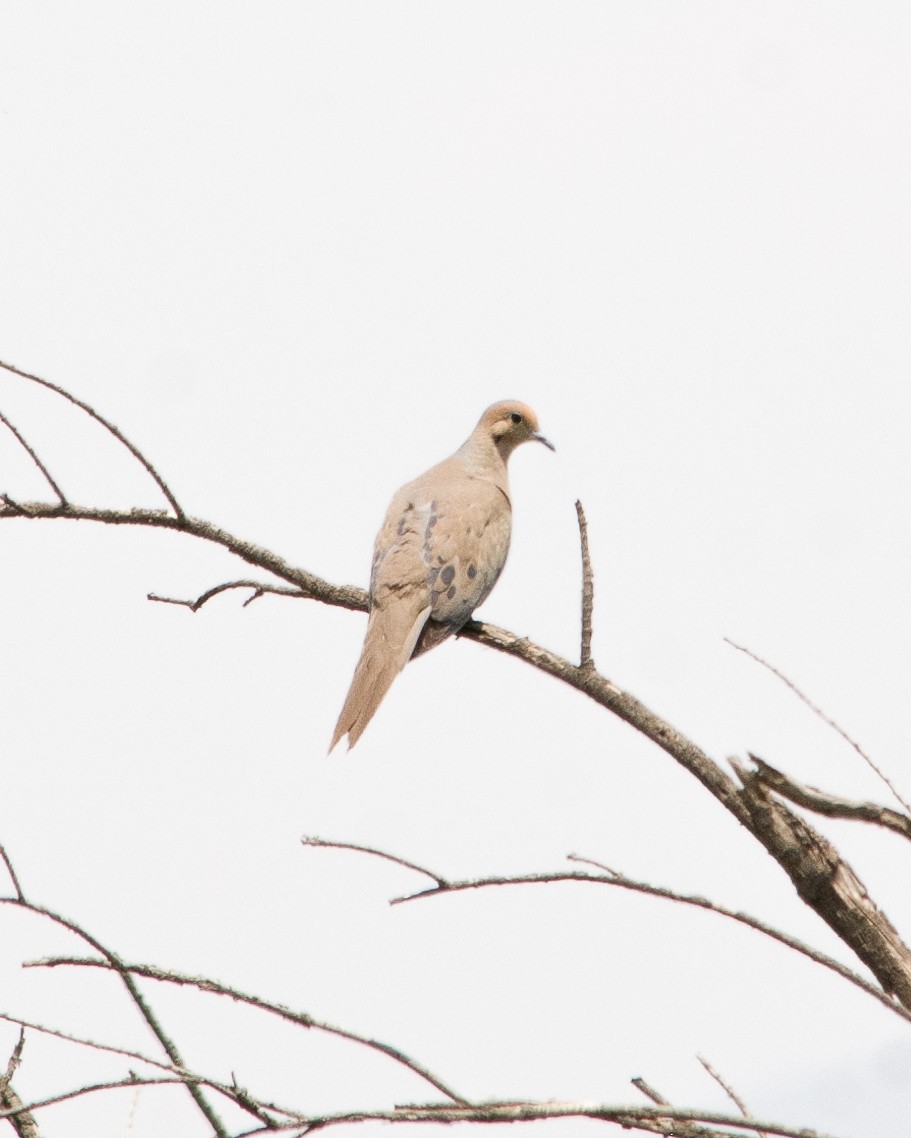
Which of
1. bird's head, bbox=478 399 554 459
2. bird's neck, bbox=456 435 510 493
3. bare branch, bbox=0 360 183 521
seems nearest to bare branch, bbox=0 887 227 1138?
bare branch, bbox=0 360 183 521

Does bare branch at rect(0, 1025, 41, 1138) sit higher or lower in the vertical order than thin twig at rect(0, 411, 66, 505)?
lower

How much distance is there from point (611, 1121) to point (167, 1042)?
757 mm

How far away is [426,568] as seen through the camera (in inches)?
203

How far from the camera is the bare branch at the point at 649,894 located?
1.90 metres

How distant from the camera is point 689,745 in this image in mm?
3070

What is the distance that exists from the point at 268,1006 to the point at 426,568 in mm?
3178

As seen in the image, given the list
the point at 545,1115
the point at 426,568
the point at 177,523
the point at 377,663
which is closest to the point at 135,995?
the point at 545,1115

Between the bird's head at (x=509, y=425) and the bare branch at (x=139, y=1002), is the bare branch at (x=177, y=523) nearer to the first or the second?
the bare branch at (x=139, y=1002)

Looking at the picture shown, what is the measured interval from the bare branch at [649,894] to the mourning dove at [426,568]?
2.12 meters

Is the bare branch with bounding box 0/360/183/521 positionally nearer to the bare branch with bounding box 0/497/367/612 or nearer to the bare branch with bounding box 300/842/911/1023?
the bare branch with bounding box 0/497/367/612

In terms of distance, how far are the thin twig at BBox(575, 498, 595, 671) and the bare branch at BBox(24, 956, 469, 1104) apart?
1.37 meters

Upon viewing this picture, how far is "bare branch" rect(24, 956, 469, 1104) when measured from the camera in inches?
78.1

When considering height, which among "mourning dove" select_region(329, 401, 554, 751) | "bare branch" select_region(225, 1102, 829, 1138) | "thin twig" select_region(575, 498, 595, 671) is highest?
"mourning dove" select_region(329, 401, 554, 751)

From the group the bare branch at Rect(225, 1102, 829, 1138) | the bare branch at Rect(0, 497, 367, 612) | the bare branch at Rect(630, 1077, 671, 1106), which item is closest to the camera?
the bare branch at Rect(225, 1102, 829, 1138)
